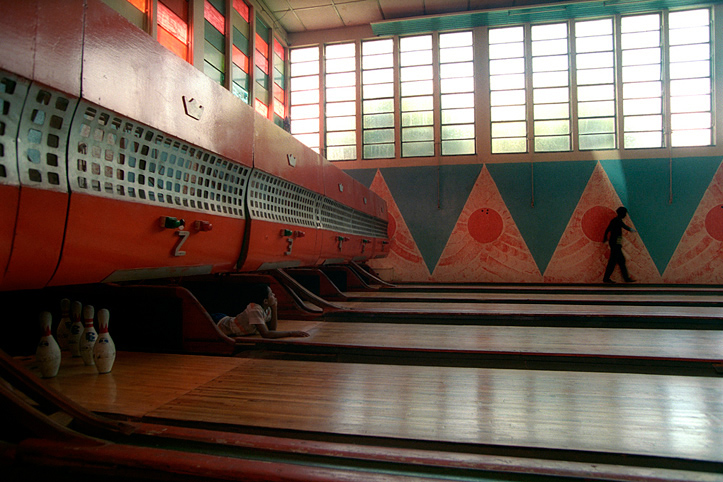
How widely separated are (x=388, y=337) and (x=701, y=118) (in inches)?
280

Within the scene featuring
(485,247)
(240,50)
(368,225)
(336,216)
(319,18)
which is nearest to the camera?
(336,216)

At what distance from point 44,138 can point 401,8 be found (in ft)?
23.3

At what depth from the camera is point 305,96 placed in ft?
25.9

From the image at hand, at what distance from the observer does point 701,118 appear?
682 cm

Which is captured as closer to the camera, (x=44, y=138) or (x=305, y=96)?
(x=44, y=138)

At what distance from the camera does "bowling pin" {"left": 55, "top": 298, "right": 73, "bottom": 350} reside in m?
2.00

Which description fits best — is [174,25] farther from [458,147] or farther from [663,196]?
[663,196]

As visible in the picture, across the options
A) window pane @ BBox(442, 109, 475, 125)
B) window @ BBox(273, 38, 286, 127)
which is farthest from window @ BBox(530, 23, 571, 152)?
window @ BBox(273, 38, 286, 127)

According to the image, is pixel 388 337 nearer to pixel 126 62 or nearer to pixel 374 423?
pixel 374 423

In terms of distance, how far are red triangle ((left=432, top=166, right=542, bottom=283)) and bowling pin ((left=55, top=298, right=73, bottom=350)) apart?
5814 millimetres

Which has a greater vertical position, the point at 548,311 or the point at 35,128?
the point at 35,128

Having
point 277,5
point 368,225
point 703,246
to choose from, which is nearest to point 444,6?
point 277,5

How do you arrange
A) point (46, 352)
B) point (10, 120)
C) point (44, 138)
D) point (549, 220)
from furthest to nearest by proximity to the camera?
1. point (549, 220)
2. point (46, 352)
3. point (44, 138)
4. point (10, 120)

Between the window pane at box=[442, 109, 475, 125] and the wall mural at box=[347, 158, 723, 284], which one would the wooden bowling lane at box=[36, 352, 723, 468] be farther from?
the window pane at box=[442, 109, 475, 125]
